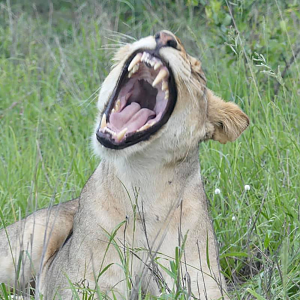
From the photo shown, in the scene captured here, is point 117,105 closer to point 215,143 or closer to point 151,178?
point 151,178

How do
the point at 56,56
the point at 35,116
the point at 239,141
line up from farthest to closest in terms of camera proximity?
the point at 56,56 < the point at 35,116 < the point at 239,141

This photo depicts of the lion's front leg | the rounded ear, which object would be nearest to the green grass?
the lion's front leg

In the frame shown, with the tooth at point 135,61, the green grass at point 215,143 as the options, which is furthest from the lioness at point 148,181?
the green grass at point 215,143

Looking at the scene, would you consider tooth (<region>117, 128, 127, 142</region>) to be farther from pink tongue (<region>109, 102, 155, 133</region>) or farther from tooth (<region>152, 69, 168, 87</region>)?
tooth (<region>152, 69, 168, 87</region>)

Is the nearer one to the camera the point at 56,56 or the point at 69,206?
the point at 69,206

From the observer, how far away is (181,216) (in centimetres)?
285

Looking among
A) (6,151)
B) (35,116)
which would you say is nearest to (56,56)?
(35,116)

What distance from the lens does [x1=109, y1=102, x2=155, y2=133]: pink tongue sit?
9.39 feet

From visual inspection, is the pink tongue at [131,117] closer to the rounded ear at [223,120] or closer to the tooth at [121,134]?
the tooth at [121,134]

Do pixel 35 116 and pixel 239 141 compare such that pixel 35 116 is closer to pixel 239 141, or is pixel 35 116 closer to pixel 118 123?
pixel 239 141

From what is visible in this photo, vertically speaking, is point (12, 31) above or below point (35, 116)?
above

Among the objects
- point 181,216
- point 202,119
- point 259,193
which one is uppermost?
point 202,119

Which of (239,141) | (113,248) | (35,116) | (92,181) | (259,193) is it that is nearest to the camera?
(113,248)

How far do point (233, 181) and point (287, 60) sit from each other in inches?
65.0
